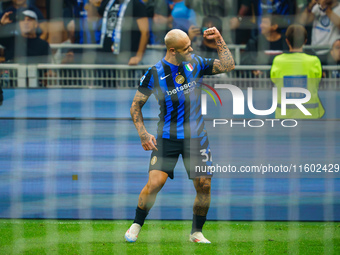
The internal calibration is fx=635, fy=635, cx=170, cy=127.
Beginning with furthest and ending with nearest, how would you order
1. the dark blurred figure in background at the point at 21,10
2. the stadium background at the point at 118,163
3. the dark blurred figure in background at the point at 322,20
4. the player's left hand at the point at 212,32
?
the dark blurred figure in background at the point at 21,10 < the dark blurred figure in background at the point at 322,20 < the stadium background at the point at 118,163 < the player's left hand at the point at 212,32

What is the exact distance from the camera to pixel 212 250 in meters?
A: 2.94

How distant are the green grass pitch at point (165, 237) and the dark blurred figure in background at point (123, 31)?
185 centimetres

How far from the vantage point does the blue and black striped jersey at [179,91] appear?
3041 millimetres

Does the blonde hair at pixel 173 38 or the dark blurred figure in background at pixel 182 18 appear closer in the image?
the blonde hair at pixel 173 38

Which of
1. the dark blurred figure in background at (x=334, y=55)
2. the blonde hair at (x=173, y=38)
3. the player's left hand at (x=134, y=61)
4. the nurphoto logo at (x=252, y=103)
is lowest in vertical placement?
the nurphoto logo at (x=252, y=103)

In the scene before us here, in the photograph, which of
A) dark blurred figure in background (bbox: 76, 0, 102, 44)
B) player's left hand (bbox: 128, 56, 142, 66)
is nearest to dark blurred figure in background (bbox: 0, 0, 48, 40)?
dark blurred figure in background (bbox: 76, 0, 102, 44)

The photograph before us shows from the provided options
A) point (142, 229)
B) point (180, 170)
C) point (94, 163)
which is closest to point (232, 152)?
point (180, 170)

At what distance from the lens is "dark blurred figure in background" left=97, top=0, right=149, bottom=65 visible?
193 inches

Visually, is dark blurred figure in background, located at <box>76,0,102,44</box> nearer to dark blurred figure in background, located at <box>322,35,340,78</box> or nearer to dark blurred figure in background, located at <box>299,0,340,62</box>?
dark blurred figure in background, located at <box>299,0,340,62</box>

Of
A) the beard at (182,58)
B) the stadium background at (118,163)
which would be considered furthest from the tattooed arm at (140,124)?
the stadium background at (118,163)

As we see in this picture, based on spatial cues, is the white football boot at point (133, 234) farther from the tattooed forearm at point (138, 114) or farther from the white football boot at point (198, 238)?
the tattooed forearm at point (138, 114)

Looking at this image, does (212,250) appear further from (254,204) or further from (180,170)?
(180,170)

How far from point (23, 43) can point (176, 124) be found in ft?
7.77

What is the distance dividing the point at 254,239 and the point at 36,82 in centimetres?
257
